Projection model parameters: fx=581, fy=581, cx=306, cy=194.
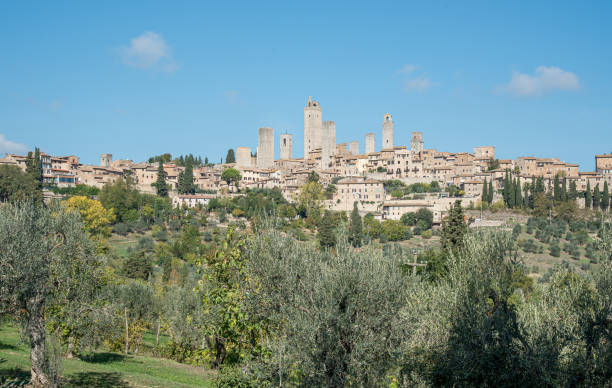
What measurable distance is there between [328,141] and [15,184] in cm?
5882

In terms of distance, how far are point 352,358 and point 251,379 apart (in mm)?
2072

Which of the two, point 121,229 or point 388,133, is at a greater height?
point 388,133

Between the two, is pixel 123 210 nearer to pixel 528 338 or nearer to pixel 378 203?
pixel 378 203

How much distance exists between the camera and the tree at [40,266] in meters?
11.8

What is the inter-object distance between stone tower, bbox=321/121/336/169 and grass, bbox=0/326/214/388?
89.7m

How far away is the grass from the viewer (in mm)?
13125

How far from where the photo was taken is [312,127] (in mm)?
115062

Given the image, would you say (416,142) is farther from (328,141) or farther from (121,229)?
(121,229)

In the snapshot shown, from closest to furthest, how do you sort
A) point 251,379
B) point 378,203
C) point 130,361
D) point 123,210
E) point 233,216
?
point 251,379 → point 130,361 → point 123,210 → point 233,216 → point 378,203

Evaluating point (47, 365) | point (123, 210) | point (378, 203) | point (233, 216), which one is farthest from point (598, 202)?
point (47, 365)

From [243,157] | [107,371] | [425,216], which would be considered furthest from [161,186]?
[107,371]

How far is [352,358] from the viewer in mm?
10398

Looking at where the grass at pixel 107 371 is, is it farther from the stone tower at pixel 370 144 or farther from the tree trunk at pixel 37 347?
the stone tower at pixel 370 144

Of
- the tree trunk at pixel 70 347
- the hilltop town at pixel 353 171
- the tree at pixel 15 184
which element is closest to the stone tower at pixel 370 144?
the hilltop town at pixel 353 171
